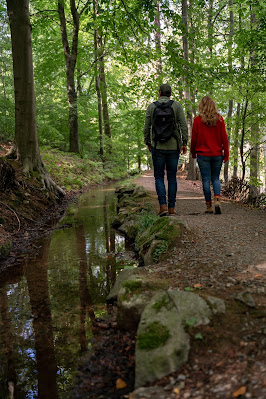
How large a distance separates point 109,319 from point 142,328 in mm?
931

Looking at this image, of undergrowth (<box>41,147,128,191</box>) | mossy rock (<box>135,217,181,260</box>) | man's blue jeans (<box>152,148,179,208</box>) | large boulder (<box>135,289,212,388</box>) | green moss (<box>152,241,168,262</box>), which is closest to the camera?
large boulder (<box>135,289,212,388</box>)

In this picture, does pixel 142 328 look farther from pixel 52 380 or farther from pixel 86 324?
pixel 86 324

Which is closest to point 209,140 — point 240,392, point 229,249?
point 229,249

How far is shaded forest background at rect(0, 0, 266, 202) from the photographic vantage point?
8500 millimetres

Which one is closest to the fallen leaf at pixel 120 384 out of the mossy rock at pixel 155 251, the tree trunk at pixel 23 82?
the mossy rock at pixel 155 251

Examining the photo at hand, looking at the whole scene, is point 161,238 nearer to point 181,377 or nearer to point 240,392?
point 181,377

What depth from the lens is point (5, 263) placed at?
4742 millimetres

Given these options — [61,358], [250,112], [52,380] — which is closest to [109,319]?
[61,358]

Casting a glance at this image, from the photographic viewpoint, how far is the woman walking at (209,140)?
5.80 m

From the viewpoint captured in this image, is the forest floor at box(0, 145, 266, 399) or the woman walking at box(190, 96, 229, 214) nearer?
the forest floor at box(0, 145, 266, 399)

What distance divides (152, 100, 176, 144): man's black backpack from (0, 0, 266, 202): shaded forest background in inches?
128

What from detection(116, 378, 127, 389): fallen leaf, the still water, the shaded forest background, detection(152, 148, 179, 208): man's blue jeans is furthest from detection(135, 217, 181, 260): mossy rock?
the shaded forest background

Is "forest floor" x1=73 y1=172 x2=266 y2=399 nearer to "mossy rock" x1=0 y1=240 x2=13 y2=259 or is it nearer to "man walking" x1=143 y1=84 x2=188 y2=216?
"man walking" x1=143 y1=84 x2=188 y2=216

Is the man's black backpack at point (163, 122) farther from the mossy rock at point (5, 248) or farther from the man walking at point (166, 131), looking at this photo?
the mossy rock at point (5, 248)
